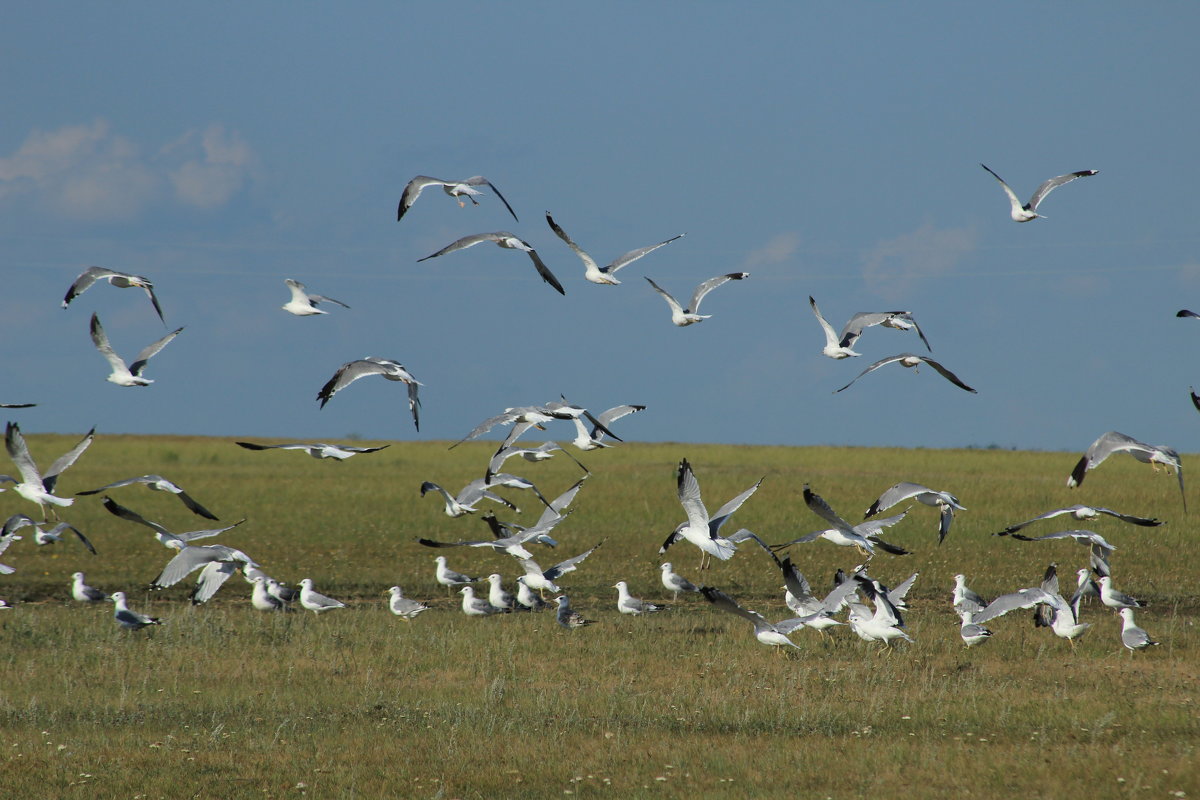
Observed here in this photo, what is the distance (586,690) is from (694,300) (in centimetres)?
731

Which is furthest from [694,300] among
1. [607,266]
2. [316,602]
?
[316,602]

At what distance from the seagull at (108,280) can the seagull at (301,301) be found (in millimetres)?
1855

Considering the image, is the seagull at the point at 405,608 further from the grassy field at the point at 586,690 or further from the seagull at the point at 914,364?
the seagull at the point at 914,364

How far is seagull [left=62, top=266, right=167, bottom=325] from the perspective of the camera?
15.5m

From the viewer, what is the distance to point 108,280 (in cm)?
1638

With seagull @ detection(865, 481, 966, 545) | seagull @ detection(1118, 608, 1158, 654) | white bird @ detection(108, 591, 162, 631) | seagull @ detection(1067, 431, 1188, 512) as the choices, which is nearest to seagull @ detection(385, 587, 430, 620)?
white bird @ detection(108, 591, 162, 631)

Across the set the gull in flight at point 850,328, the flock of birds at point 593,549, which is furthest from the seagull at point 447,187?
the gull in flight at point 850,328

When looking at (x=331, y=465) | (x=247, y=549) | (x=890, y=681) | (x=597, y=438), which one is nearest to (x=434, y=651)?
(x=597, y=438)

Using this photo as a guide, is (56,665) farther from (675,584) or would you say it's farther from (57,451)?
(57,451)

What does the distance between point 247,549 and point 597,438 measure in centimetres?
1247

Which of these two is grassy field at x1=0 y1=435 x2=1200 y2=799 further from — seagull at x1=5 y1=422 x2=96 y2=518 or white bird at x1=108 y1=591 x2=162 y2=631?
seagull at x1=5 y1=422 x2=96 y2=518

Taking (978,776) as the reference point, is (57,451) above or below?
above

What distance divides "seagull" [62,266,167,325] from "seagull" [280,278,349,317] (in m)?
1.86

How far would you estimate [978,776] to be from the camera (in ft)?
30.3
